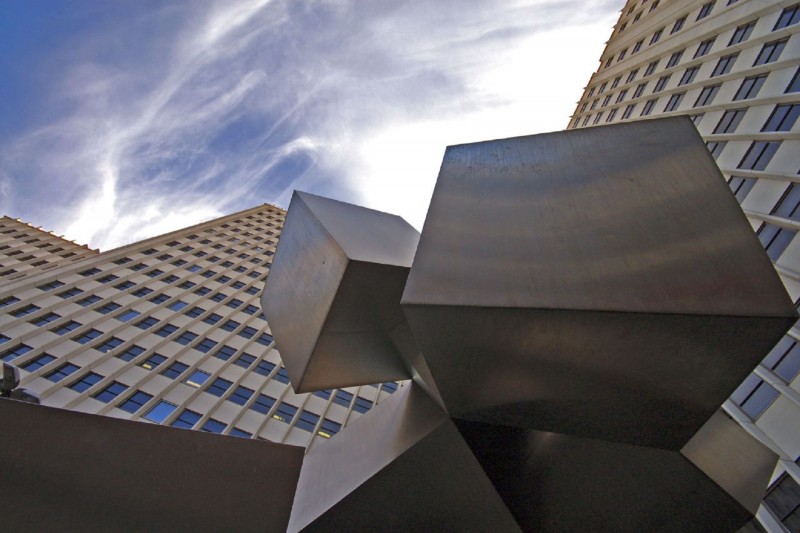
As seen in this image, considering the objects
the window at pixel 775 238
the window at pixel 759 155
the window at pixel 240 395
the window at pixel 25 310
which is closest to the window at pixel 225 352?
the window at pixel 240 395

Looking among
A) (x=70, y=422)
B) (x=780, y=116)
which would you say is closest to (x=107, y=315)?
(x=70, y=422)

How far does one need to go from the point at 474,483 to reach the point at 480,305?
2455 mm

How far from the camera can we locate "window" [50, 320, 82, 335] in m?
23.0

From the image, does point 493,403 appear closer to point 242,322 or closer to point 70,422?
point 70,422

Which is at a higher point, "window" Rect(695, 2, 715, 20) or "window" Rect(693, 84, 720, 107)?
"window" Rect(695, 2, 715, 20)

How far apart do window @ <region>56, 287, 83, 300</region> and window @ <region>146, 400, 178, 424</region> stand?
41.4 ft

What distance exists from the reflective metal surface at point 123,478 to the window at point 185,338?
77.3 ft

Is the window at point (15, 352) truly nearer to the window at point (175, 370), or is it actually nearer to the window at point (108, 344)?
the window at point (108, 344)

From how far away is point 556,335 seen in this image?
3010mm

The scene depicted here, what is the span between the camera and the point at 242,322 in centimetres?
2792

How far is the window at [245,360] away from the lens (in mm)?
24334

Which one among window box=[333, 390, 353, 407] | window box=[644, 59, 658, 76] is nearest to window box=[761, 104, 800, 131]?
window box=[644, 59, 658, 76]

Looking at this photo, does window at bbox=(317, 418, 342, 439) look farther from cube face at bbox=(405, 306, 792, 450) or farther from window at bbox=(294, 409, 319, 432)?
cube face at bbox=(405, 306, 792, 450)

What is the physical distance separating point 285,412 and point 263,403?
141 cm
